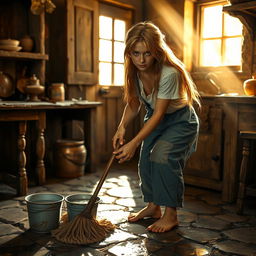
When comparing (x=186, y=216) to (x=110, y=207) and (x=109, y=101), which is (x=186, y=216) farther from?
(x=109, y=101)

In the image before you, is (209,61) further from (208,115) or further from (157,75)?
(157,75)

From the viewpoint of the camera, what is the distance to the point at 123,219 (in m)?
2.63

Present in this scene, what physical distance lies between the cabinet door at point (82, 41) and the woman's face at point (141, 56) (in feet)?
7.29

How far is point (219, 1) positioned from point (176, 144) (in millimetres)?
2826

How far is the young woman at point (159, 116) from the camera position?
86.7 inches

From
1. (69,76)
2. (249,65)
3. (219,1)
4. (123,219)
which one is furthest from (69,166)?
(219,1)

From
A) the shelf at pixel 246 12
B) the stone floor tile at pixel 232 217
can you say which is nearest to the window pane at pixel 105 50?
the shelf at pixel 246 12

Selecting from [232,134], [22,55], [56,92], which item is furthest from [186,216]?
[22,55]

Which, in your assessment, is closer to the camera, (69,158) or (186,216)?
(186,216)

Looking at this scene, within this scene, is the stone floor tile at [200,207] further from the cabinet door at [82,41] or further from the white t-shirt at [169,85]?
the cabinet door at [82,41]

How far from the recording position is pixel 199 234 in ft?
7.83

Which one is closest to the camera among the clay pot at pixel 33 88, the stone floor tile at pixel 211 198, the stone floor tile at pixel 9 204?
the stone floor tile at pixel 9 204

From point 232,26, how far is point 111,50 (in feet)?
5.23

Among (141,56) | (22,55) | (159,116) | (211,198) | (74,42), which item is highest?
(74,42)
